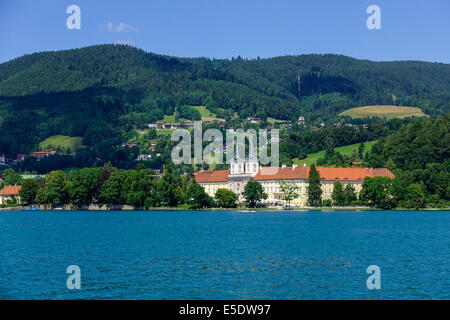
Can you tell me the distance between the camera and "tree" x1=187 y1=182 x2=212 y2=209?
4993 inches

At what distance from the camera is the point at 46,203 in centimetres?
14262

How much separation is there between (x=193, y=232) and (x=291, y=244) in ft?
57.6

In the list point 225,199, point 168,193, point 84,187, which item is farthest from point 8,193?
point 225,199

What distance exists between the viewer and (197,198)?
4988 inches

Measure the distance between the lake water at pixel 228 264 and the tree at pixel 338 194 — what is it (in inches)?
2464

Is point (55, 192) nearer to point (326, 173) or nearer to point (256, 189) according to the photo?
point (256, 189)

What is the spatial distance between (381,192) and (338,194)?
45.5ft

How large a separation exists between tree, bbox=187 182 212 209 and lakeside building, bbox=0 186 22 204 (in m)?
56.7

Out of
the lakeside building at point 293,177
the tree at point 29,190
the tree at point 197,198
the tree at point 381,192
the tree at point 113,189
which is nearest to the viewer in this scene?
the tree at point 381,192

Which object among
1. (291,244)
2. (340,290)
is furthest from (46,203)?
(340,290)

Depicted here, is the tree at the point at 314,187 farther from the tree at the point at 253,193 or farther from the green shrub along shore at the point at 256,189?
the tree at the point at 253,193

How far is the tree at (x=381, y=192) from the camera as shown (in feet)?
395

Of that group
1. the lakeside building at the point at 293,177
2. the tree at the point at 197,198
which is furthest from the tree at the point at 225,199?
the lakeside building at the point at 293,177

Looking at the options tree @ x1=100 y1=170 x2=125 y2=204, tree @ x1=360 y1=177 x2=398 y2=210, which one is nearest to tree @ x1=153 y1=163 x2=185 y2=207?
tree @ x1=100 y1=170 x2=125 y2=204
